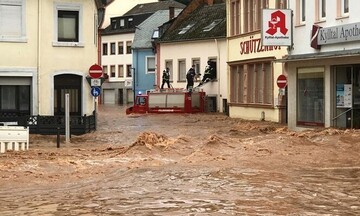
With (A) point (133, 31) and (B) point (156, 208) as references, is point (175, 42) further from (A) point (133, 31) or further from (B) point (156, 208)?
(B) point (156, 208)

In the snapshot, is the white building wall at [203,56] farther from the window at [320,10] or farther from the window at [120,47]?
the window at [320,10]

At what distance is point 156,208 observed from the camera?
12.9 meters

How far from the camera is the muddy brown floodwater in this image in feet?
42.8

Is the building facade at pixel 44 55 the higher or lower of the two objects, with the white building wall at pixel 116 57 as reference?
lower

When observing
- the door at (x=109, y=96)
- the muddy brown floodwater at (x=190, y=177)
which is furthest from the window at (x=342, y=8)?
the door at (x=109, y=96)

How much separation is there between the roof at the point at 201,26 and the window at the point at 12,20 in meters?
24.0

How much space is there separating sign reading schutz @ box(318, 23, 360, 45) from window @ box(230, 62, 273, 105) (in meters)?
9.36

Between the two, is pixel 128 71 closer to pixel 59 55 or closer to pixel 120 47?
pixel 120 47

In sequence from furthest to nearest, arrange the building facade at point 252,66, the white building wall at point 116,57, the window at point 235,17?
the white building wall at point 116,57 → the window at point 235,17 → the building facade at point 252,66

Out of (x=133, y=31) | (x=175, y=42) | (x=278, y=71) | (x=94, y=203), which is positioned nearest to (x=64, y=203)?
(x=94, y=203)

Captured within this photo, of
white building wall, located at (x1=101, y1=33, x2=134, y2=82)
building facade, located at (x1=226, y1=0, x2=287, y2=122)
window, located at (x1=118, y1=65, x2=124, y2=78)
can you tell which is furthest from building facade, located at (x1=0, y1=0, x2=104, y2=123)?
window, located at (x1=118, y1=65, x2=124, y2=78)

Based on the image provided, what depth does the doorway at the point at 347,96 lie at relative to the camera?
28.7m

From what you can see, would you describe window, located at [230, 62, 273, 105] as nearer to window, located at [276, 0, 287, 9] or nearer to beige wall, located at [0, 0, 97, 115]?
window, located at [276, 0, 287, 9]

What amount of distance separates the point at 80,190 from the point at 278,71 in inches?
952
